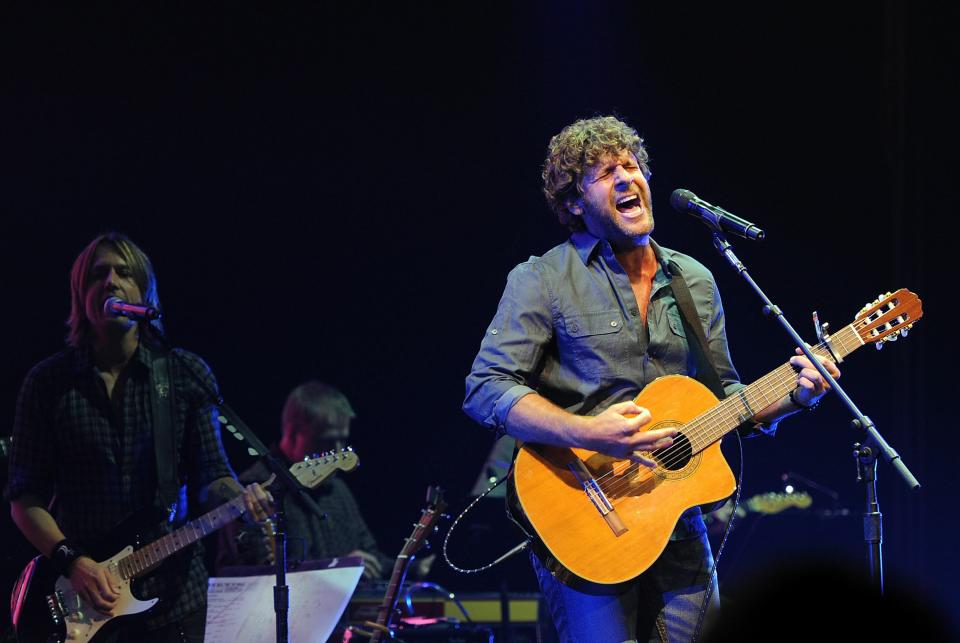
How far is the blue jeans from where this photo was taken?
2.93 meters

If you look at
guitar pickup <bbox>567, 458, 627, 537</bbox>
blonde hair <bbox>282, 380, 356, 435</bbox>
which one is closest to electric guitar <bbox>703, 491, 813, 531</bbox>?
blonde hair <bbox>282, 380, 356, 435</bbox>

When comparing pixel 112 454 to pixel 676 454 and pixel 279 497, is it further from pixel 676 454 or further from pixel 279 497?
pixel 676 454

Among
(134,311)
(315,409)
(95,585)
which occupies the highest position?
(134,311)

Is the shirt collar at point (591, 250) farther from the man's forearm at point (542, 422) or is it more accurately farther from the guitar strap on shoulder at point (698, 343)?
the man's forearm at point (542, 422)

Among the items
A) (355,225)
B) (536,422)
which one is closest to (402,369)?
(355,225)

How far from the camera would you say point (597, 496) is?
3.06m

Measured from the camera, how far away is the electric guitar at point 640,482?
2982mm

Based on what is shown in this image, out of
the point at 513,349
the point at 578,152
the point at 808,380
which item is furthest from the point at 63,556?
the point at 808,380

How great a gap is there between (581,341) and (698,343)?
1.44 feet

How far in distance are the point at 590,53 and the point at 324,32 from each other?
77.0 inches

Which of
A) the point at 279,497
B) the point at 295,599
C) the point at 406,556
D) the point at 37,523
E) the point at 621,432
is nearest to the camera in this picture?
the point at 621,432

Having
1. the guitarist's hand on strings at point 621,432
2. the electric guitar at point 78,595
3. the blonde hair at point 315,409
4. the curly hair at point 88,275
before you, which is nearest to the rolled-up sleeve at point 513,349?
the guitarist's hand on strings at point 621,432

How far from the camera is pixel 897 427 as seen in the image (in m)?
7.01

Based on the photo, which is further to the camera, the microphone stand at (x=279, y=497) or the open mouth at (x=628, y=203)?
the microphone stand at (x=279, y=497)
